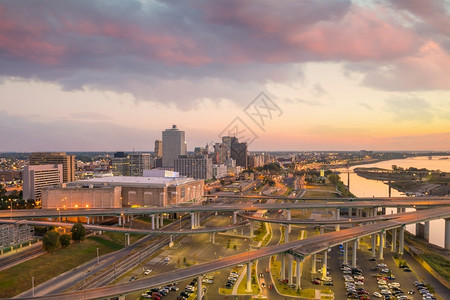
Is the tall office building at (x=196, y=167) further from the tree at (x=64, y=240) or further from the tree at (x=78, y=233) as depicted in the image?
the tree at (x=64, y=240)

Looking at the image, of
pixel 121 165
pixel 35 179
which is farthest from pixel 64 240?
pixel 121 165

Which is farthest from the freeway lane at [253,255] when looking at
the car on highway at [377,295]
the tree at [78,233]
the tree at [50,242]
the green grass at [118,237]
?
the green grass at [118,237]

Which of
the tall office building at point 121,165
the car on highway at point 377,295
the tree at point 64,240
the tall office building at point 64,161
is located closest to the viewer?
the car on highway at point 377,295

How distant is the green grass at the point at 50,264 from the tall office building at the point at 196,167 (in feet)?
328

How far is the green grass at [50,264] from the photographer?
3159 cm

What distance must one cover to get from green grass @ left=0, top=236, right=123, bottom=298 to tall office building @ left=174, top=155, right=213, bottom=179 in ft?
328

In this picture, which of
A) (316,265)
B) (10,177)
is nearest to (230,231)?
(316,265)

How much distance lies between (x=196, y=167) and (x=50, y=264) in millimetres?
112047

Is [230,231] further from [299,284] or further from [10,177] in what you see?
[10,177]

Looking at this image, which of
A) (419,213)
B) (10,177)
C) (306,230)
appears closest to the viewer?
(419,213)

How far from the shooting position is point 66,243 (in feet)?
139

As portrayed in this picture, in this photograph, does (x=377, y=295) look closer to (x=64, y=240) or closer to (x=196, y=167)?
(x=64, y=240)

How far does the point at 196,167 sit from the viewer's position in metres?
149

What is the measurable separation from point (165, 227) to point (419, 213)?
144 feet
